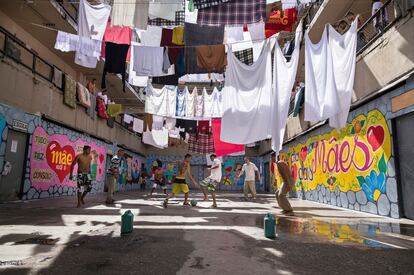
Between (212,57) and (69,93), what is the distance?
7.20 metres

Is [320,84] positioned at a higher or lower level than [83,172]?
higher

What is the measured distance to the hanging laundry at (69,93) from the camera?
1311 centimetres

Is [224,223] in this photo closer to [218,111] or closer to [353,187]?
[353,187]

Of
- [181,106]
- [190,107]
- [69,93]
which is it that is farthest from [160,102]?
[69,93]

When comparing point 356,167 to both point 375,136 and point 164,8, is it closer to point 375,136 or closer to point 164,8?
point 375,136

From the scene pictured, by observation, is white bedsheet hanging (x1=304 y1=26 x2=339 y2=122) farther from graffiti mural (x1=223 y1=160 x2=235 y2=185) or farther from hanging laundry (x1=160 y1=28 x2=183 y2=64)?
graffiti mural (x1=223 y1=160 x2=235 y2=185)

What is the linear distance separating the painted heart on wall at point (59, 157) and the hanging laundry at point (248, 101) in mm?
7911

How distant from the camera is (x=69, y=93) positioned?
13.4 m

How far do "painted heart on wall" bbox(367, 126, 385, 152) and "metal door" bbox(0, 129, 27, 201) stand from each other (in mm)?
11220

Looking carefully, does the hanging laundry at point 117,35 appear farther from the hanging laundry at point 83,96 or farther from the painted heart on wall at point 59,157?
the painted heart on wall at point 59,157

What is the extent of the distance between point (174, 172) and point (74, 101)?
619 inches

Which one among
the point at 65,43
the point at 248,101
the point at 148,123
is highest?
the point at 65,43

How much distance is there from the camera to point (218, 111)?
15688 mm

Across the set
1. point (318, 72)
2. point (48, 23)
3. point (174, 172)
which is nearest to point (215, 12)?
point (318, 72)
